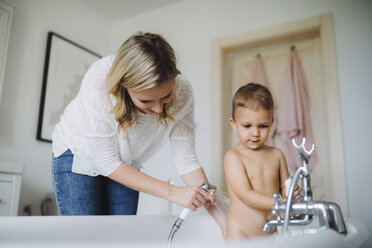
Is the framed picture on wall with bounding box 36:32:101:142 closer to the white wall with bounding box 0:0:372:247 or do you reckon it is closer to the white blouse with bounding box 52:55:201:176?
the white wall with bounding box 0:0:372:247

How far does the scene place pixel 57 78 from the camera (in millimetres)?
2453

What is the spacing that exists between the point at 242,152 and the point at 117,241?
51 centimetres

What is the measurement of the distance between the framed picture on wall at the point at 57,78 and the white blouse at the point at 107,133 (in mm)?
1222

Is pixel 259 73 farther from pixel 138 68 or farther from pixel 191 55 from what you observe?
pixel 138 68

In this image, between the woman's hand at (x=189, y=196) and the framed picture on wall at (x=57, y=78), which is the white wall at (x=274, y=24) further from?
the woman's hand at (x=189, y=196)

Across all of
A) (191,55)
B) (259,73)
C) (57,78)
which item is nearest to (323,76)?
(259,73)

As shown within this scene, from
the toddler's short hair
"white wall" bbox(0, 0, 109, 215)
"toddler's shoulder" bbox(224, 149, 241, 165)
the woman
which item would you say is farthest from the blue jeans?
"white wall" bbox(0, 0, 109, 215)

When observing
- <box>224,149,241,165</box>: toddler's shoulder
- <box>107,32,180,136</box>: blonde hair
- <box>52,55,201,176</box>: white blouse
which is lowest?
<box>224,149,241,165</box>: toddler's shoulder

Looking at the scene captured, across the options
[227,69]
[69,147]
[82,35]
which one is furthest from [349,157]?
[82,35]

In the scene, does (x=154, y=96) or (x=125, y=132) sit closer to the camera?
(x=154, y=96)

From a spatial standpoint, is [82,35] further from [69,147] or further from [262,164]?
[262,164]

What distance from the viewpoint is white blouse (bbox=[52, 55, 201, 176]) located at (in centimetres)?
104

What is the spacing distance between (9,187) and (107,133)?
949 millimetres

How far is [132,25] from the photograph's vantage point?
3.03 meters
